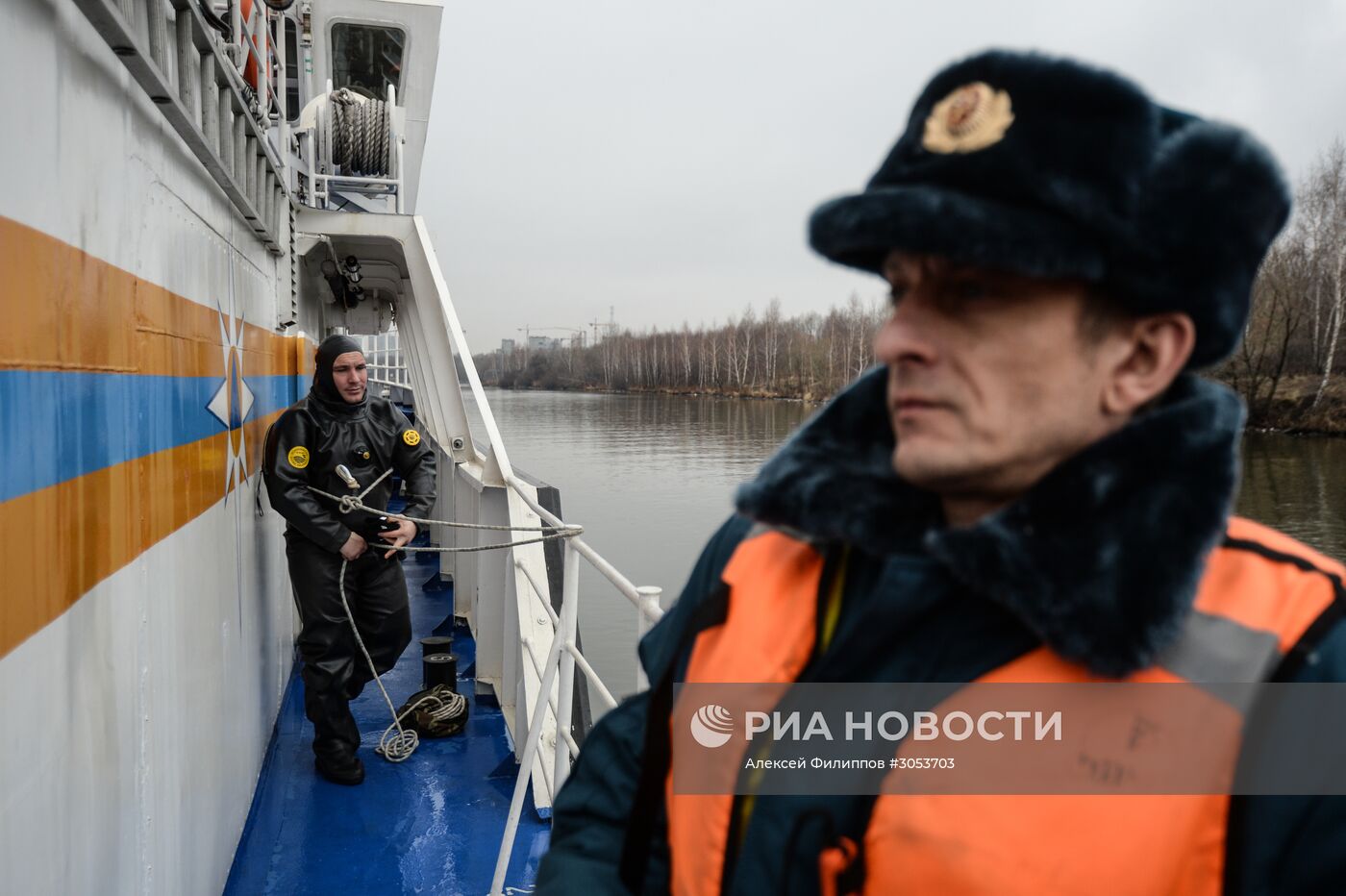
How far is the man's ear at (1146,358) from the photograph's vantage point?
2.57ft

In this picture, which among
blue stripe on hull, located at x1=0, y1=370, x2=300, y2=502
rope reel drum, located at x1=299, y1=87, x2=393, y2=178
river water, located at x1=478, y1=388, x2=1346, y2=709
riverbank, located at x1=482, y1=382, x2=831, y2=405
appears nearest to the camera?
blue stripe on hull, located at x1=0, y1=370, x2=300, y2=502

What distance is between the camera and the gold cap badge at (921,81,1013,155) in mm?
764

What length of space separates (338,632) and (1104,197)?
132 inches

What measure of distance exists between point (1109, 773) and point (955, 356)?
377mm

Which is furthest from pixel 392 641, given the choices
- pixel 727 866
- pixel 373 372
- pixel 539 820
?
pixel 373 372

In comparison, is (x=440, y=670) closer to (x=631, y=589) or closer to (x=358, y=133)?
(x=631, y=589)

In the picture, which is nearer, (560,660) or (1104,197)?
(1104,197)

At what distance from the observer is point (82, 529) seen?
1545mm

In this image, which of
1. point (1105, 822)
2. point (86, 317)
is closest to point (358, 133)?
point (86, 317)

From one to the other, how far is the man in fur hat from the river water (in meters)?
3.03

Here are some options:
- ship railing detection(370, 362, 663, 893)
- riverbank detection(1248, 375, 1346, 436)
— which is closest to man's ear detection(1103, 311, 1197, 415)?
ship railing detection(370, 362, 663, 893)

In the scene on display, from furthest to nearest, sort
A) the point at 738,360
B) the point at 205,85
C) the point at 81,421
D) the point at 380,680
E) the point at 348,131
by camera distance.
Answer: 1. the point at 738,360
2. the point at 348,131
3. the point at 380,680
4. the point at 205,85
5. the point at 81,421

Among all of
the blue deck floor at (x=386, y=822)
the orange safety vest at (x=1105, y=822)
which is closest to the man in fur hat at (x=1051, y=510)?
the orange safety vest at (x=1105, y=822)

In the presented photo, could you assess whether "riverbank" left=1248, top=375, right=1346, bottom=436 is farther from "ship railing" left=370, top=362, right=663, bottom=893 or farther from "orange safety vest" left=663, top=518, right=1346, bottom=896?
"orange safety vest" left=663, top=518, right=1346, bottom=896
